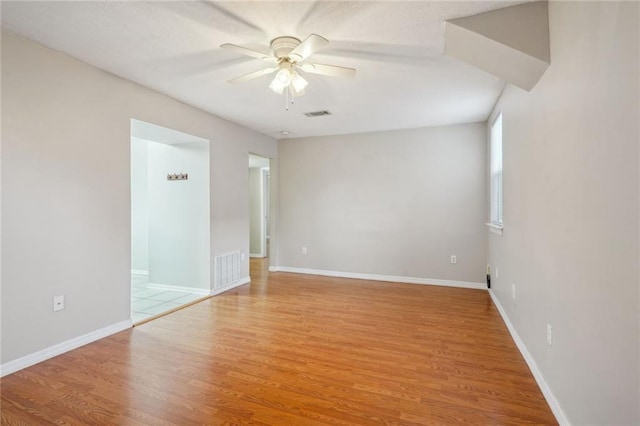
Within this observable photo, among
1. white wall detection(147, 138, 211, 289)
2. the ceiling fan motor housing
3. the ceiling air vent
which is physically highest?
the ceiling air vent

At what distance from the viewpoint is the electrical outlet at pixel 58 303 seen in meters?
2.51

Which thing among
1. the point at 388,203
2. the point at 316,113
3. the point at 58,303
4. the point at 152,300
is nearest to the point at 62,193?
the point at 58,303

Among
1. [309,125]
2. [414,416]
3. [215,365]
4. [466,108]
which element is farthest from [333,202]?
[414,416]

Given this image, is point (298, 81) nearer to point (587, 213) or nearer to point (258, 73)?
point (258, 73)

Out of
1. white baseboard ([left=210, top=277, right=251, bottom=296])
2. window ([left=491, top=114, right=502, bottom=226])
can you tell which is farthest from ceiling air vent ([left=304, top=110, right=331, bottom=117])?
white baseboard ([left=210, top=277, right=251, bottom=296])

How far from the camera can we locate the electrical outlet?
8.25 ft

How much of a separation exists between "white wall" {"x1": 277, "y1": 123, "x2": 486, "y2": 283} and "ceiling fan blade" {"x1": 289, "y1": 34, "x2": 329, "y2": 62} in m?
3.12

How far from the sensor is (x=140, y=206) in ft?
19.3

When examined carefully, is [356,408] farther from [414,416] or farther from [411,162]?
[411,162]

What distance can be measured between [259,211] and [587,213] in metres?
6.90

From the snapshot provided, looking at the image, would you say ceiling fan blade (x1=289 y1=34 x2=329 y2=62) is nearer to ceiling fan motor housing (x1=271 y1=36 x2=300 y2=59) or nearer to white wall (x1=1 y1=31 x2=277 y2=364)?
ceiling fan motor housing (x1=271 y1=36 x2=300 y2=59)

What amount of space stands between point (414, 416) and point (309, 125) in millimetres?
4056

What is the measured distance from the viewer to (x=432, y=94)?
3.49 m

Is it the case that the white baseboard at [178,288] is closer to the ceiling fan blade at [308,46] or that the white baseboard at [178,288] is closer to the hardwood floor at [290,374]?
the hardwood floor at [290,374]
